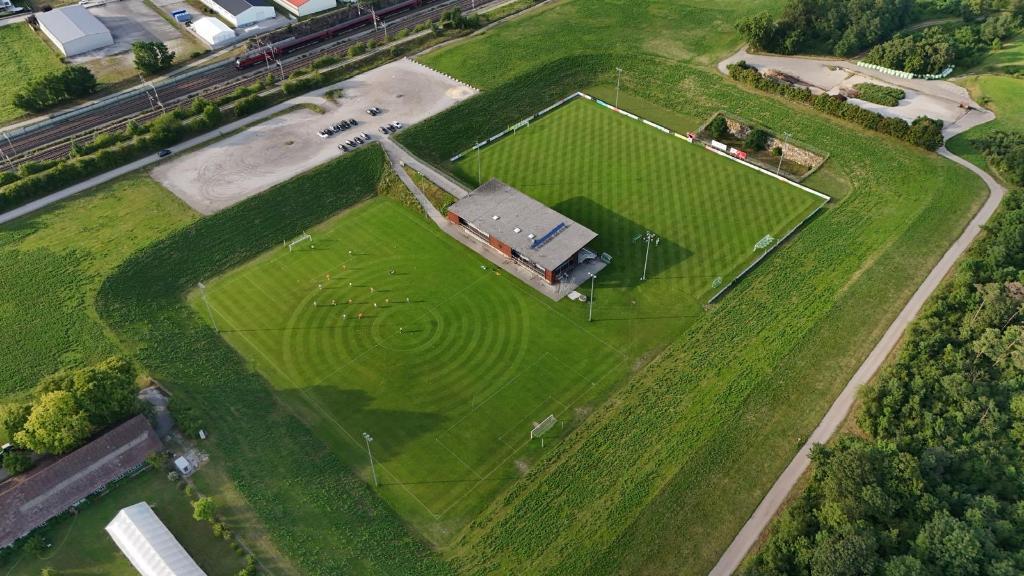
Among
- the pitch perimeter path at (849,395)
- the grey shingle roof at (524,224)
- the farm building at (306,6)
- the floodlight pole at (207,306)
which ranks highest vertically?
the farm building at (306,6)

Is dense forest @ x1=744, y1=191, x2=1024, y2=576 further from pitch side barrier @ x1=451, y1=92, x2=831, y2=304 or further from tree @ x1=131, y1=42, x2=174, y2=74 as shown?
tree @ x1=131, y1=42, x2=174, y2=74

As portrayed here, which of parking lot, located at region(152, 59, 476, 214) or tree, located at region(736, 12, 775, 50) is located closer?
parking lot, located at region(152, 59, 476, 214)

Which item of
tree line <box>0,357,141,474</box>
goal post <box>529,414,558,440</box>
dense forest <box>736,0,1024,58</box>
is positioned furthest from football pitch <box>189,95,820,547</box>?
dense forest <box>736,0,1024,58</box>

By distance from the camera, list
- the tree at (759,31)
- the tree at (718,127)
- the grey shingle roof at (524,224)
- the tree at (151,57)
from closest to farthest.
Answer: the grey shingle roof at (524,224) → the tree at (718,127) → the tree at (151,57) → the tree at (759,31)

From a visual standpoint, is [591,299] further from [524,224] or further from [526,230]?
[524,224]

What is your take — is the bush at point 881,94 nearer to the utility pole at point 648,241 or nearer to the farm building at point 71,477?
the utility pole at point 648,241

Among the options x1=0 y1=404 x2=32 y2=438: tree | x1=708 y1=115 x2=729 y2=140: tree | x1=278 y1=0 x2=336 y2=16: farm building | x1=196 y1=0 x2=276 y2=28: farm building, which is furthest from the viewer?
x1=278 y1=0 x2=336 y2=16: farm building

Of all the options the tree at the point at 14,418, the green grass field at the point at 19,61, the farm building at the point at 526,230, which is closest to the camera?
the tree at the point at 14,418

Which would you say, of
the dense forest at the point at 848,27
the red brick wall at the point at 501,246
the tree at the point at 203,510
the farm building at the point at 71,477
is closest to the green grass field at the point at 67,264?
the farm building at the point at 71,477
